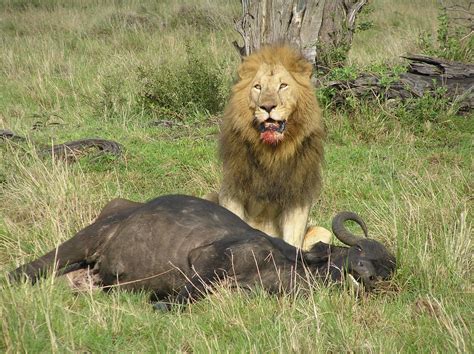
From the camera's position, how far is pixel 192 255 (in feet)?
16.5

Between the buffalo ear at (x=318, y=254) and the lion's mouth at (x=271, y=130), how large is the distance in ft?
4.52

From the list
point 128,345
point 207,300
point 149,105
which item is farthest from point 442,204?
point 149,105

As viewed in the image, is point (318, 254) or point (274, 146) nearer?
point (318, 254)

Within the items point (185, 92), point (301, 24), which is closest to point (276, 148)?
point (301, 24)

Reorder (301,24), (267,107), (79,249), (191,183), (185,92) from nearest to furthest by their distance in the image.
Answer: (79,249), (267,107), (191,183), (301,24), (185,92)

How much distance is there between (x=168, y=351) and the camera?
3869 mm

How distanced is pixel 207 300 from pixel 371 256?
3.38 feet

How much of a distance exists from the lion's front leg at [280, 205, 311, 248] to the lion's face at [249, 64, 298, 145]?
556mm

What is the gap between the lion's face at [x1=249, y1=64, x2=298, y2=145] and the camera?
6.12 metres

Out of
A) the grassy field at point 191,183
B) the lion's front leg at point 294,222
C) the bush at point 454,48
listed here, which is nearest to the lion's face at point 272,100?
the lion's front leg at point 294,222

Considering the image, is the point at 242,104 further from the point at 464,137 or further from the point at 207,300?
the point at 464,137

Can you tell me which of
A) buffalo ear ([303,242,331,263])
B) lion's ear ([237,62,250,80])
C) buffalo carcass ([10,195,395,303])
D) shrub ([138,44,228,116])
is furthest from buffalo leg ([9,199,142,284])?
shrub ([138,44,228,116])

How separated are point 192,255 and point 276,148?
1620mm

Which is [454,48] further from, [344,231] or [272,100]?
[344,231]
